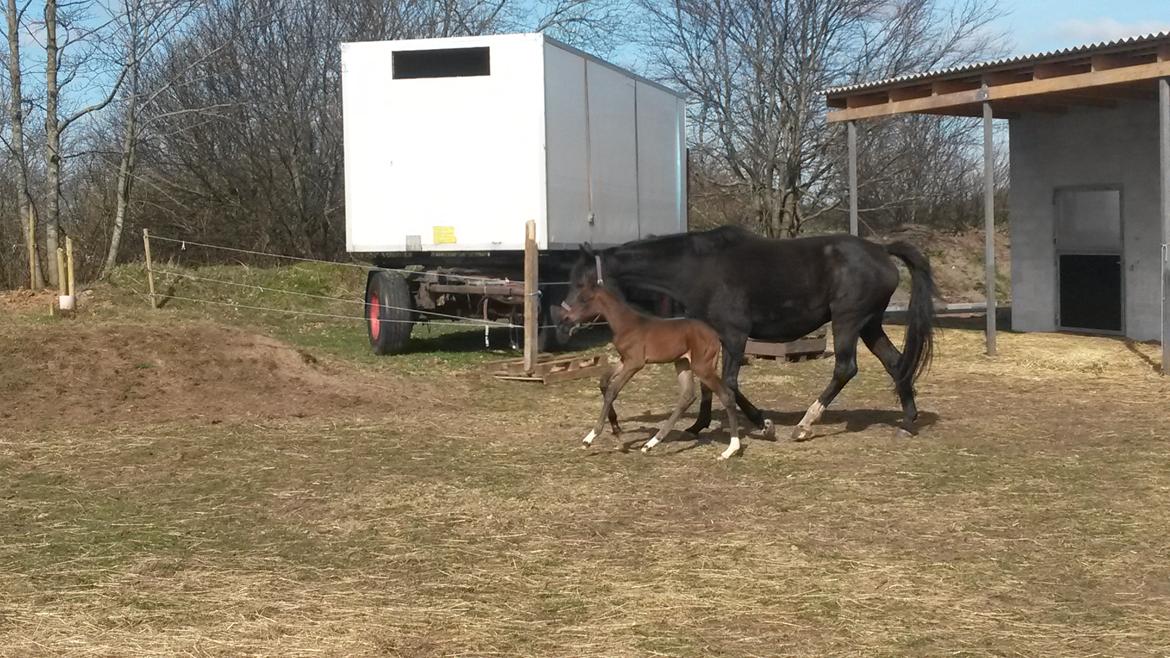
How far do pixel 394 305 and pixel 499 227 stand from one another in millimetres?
1711

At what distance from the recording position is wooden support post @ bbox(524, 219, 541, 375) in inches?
491

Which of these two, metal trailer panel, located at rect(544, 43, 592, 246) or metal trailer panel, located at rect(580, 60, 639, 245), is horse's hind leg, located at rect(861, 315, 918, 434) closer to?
metal trailer panel, located at rect(544, 43, 592, 246)

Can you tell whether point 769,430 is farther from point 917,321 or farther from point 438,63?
point 438,63

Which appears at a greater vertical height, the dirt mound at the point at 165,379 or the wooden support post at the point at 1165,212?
the wooden support post at the point at 1165,212

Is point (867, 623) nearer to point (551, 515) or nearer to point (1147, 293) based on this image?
point (551, 515)

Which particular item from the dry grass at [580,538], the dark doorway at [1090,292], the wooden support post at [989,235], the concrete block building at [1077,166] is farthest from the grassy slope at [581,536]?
the dark doorway at [1090,292]

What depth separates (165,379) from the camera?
10.8m

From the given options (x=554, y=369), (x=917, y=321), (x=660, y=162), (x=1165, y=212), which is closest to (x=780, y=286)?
(x=917, y=321)

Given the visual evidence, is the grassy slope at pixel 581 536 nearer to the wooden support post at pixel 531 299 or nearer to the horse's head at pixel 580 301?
the horse's head at pixel 580 301

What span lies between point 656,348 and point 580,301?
0.71m

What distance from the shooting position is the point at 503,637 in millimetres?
4473

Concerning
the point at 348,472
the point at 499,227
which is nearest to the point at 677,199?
the point at 499,227

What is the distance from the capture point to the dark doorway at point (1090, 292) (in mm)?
15430

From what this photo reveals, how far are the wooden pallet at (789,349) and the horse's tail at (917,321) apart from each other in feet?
13.7
